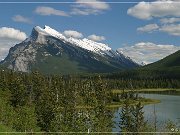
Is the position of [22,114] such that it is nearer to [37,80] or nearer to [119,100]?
[37,80]

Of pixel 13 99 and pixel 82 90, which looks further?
pixel 82 90

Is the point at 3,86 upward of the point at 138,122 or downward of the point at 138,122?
upward

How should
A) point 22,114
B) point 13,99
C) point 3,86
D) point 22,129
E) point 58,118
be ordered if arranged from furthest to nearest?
1. point 3,86
2. point 13,99
3. point 58,118
4. point 22,114
5. point 22,129

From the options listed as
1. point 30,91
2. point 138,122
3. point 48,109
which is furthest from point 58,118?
point 30,91

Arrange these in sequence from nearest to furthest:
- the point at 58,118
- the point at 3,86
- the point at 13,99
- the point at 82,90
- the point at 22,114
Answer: the point at 22,114, the point at 58,118, the point at 13,99, the point at 3,86, the point at 82,90

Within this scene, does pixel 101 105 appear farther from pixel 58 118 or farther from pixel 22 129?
pixel 22 129

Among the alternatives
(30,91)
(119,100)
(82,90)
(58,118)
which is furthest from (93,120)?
(119,100)

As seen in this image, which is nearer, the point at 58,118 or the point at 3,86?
the point at 58,118

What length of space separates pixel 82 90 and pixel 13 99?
63.9 m

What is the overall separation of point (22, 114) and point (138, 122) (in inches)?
1079

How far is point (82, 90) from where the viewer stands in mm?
174125

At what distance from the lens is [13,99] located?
11306 cm

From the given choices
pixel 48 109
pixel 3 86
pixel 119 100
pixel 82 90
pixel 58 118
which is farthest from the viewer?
pixel 119 100

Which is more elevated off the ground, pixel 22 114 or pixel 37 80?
pixel 37 80
